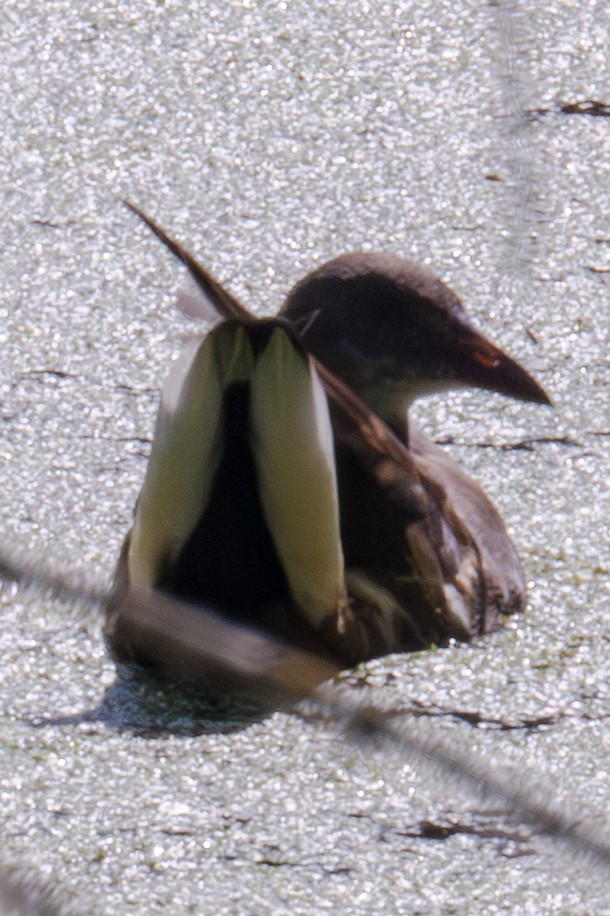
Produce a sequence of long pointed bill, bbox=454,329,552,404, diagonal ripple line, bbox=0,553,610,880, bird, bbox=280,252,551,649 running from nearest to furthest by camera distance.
→ diagonal ripple line, bbox=0,553,610,880
bird, bbox=280,252,551,649
long pointed bill, bbox=454,329,552,404

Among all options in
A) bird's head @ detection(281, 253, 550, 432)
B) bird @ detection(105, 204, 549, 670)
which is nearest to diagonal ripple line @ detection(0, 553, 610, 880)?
bird @ detection(105, 204, 549, 670)

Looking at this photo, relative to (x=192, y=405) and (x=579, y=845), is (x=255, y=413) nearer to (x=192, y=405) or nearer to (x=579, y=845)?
(x=192, y=405)

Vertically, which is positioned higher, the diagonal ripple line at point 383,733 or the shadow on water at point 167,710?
the diagonal ripple line at point 383,733

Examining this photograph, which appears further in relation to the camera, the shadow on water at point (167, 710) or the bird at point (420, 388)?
the bird at point (420, 388)

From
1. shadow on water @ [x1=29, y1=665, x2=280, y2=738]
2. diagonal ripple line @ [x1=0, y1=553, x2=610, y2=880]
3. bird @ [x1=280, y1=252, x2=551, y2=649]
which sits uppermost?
diagonal ripple line @ [x1=0, y1=553, x2=610, y2=880]

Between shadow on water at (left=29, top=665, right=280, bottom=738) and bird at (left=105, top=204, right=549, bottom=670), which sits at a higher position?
bird at (left=105, top=204, right=549, bottom=670)

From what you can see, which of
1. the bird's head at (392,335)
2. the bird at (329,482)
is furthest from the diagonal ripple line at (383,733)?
the bird's head at (392,335)

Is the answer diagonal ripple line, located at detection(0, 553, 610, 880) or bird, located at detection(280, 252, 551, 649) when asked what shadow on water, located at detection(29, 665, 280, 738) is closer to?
bird, located at detection(280, 252, 551, 649)

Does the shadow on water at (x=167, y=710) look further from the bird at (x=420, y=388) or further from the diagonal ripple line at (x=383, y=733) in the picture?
the diagonal ripple line at (x=383, y=733)

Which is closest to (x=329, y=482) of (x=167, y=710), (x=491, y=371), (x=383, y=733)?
(x=167, y=710)
